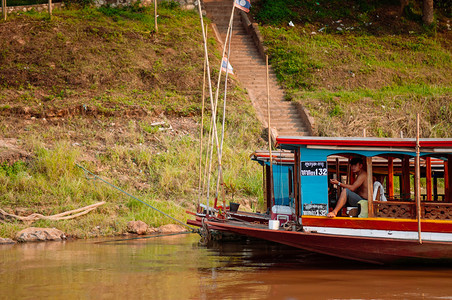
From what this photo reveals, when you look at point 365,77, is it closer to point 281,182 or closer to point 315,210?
point 281,182

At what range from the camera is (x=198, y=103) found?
21.2 m

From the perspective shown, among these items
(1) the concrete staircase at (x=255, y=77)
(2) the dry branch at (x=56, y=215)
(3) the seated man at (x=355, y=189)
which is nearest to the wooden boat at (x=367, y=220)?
(3) the seated man at (x=355, y=189)

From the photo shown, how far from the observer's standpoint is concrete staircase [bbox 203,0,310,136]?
2077 cm

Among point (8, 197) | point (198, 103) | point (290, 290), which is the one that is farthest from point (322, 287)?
point (198, 103)

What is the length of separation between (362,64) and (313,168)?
52.3 feet

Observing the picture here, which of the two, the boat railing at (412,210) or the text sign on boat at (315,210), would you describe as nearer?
the boat railing at (412,210)

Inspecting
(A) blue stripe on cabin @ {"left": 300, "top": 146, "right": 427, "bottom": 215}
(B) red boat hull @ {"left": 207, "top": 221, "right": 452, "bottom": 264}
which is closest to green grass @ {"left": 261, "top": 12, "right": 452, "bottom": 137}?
(A) blue stripe on cabin @ {"left": 300, "top": 146, "right": 427, "bottom": 215}

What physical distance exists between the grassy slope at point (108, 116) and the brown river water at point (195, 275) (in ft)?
8.32

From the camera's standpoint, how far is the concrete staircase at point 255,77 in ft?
68.1

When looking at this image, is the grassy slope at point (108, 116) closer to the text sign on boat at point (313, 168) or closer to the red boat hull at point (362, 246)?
the red boat hull at point (362, 246)

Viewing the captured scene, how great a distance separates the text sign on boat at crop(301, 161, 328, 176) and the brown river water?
160cm

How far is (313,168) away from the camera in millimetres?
9820

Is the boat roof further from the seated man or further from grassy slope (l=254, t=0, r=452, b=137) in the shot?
grassy slope (l=254, t=0, r=452, b=137)

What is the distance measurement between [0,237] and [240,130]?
920 cm
